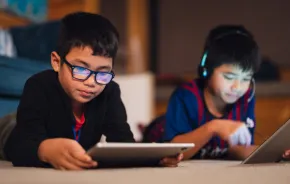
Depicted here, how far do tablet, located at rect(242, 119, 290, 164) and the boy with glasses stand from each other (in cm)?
11

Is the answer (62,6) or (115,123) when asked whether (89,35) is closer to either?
(115,123)

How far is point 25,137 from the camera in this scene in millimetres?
616

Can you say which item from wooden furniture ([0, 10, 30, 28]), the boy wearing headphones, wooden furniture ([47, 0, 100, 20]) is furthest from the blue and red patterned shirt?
wooden furniture ([47, 0, 100, 20])

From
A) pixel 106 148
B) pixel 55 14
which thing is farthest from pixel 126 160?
pixel 55 14

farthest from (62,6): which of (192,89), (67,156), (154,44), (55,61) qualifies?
(67,156)

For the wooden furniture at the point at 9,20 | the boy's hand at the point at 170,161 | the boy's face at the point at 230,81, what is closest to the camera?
the boy's hand at the point at 170,161

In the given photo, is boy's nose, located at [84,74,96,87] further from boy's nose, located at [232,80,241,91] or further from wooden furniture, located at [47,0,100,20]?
wooden furniture, located at [47,0,100,20]

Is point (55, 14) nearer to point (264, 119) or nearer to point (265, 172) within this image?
point (264, 119)

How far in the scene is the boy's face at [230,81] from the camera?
698 mm

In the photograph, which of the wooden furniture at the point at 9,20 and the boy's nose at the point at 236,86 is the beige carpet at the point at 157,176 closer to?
the boy's nose at the point at 236,86

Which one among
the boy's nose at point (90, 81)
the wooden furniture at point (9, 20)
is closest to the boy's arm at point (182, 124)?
the boy's nose at point (90, 81)

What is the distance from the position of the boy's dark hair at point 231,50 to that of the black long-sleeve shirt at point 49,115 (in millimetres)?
157

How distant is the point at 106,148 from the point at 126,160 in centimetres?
7

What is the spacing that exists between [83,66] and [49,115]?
0.09m
